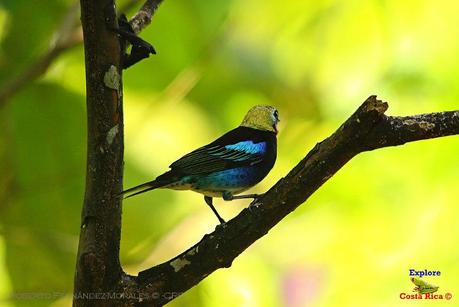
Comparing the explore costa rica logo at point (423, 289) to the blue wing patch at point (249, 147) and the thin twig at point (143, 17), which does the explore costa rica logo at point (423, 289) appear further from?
the thin twig at point (143, 17)

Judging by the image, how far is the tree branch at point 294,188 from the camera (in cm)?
108

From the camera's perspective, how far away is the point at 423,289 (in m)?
1.82

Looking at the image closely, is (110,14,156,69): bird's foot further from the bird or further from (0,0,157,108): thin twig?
(0,0,157,108): thin twig

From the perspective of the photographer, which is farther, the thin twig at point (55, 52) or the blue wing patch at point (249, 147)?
the thin twig at point (55, 52)

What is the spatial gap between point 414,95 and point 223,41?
0.65m

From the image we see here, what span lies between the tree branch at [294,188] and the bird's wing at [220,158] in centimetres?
15

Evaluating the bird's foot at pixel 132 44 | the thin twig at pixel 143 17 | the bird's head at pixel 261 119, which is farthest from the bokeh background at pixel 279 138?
the bird's foot at pixel 132 44

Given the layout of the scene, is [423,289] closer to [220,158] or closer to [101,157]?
[220,158]

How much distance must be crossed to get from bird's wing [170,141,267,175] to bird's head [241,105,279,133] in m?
0.06

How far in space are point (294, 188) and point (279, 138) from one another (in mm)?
1121

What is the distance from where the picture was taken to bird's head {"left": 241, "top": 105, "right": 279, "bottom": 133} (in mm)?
1424

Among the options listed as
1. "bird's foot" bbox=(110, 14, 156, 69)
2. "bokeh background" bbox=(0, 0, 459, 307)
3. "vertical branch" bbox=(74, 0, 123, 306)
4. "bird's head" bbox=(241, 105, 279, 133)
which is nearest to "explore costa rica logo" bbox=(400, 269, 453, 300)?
"bokeh background" bbox=(0, 0, 459, 307)

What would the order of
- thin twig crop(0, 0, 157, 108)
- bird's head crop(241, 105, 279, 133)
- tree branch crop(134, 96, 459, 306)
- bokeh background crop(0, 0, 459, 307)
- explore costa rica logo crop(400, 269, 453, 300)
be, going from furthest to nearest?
bokeh background crop(0, 0, 459, 307)
thin twig crop(0, 0, 157, 108)
explore costa rica logo crop(400, 269, 453, 300)
bird's head crop(241, 105, 279, 133)
tree branch crop(134, 96, 459, 306)

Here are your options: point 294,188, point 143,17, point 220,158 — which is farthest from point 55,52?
point 294,188
